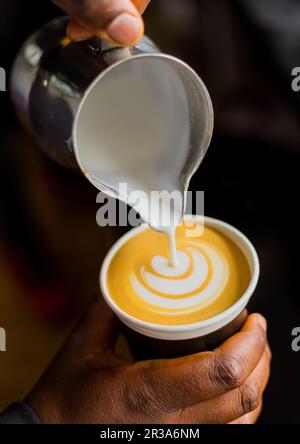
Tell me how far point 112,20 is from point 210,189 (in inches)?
40.5

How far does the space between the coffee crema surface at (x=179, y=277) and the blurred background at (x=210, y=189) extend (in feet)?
1.94

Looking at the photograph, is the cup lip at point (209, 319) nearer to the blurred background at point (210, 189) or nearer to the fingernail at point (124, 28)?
the fingernail at point (124, 28)

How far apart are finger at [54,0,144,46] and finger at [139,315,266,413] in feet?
1.75

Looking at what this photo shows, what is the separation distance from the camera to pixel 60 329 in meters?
2.00

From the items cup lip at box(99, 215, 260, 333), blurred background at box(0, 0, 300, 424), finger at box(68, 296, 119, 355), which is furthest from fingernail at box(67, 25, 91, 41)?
blurred background at box(0, 0, 300, 424)

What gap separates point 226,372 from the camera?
3.27ft

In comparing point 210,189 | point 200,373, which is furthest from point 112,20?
point 210,189

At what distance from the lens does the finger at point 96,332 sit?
1225mm

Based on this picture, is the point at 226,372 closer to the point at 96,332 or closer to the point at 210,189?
the point at 96,332

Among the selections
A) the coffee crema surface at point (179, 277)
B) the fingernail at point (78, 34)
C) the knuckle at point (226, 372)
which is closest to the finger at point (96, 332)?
the coffee crema surface at point (179, 277)

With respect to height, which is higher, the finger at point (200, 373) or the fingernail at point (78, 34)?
the fingernail at point (78, 34)
